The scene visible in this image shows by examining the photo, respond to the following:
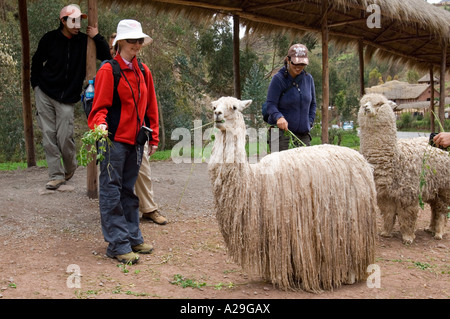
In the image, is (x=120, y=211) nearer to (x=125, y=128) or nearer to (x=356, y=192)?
(x=125, y=128)

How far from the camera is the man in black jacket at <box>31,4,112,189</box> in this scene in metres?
5.77

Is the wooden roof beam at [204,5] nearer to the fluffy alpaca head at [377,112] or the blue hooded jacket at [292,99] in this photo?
the blue hooded jacket at [292,99]

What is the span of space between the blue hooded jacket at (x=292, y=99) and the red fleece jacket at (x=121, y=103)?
4.59 ft

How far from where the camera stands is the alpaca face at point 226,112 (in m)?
3.38

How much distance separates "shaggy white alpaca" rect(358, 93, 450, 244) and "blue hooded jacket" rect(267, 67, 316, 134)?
2.07ft

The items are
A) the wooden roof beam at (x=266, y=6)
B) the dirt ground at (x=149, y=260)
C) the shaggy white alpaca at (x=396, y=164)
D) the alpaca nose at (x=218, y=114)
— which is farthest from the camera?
the wooden roof beam at (x=266, y=6)

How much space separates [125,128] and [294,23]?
6.49 meters

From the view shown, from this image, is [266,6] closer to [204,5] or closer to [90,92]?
[204,5]

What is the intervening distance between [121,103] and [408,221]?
3451 millimetres

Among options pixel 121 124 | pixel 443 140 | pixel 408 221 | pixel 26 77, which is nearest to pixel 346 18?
pixel 408 221

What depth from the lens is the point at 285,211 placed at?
3473 mm

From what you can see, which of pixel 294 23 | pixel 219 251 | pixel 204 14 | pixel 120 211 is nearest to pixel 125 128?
pixel 120 211

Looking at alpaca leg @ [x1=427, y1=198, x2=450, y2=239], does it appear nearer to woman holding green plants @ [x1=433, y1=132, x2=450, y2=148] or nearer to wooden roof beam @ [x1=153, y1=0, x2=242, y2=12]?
woman holding green plants @ [x1=433, y1=132, x2=450, y2=148]

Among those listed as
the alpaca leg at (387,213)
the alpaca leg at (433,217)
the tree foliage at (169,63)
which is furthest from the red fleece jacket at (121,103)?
the tree foliage at (169,63)
